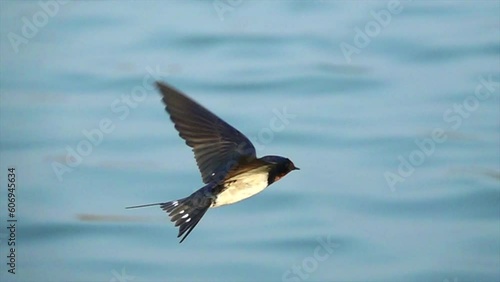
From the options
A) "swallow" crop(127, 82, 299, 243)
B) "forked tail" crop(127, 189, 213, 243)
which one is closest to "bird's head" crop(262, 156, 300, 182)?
"swallow" crop(127, 82, 299, 243)

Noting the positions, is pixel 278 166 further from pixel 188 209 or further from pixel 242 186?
pixel 188 209

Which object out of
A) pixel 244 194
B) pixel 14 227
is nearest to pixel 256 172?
A: pixel 244 194

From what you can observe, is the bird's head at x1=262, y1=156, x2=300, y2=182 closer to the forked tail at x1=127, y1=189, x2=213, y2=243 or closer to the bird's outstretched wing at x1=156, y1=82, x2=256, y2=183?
the bird's outstretched wing at x1=156, y1=82, x2=256, y2=183

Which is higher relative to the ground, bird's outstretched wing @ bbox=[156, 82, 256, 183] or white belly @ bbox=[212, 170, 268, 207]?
bird's outstretched wing @ bbox=[156, 82, 256, 183]

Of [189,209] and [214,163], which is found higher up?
[214,163]

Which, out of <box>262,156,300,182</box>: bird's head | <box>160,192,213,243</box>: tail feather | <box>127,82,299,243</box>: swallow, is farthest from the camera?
<box>262,156,300,182</box>: bird's head

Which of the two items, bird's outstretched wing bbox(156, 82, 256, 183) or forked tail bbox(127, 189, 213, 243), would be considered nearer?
forked tail bbox(127, 189, 213, 243)

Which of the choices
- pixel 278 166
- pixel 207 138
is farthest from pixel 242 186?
pixel 207 138

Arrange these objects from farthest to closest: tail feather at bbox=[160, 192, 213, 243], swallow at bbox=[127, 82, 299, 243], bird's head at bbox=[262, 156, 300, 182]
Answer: bird's head at bbox=[262, 156, 300, 182] < swallow at bbox=[127, 82, 299, 243] < tail feather at bbox=[160, 192, 213, 243]
